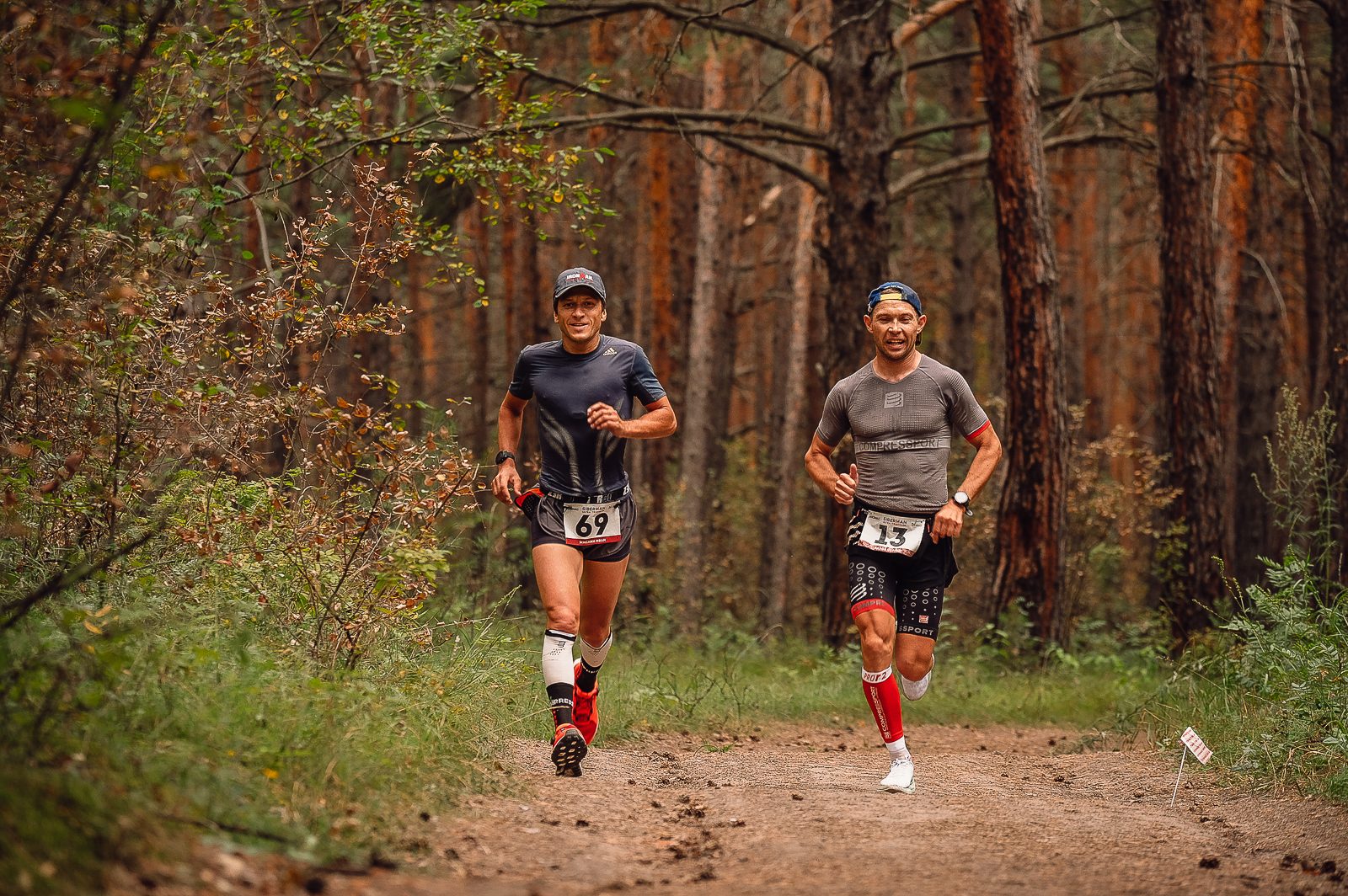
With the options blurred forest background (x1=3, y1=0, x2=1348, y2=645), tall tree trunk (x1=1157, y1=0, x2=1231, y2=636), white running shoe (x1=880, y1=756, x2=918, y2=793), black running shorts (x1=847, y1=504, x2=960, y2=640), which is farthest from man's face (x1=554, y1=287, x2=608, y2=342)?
tall tree trunk (x1=1157, y1=0, x2=1231, y2=636)

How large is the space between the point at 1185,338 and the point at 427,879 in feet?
34.1

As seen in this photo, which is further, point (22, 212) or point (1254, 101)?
point (1254, 101)

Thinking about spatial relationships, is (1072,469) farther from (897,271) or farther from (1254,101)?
(897,271)

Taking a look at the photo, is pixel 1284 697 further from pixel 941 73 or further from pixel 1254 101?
pixel 941 73

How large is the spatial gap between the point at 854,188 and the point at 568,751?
779 cm

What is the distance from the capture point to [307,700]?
4.54 meters

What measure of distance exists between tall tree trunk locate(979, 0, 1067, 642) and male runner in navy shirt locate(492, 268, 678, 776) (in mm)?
5716

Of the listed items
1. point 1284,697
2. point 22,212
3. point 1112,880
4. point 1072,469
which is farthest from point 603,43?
point 1112,880

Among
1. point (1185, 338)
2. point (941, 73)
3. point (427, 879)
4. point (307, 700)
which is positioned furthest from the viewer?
point (941, 73)

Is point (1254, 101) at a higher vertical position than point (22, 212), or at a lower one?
higher

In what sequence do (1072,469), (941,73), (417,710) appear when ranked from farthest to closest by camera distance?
(941,73) < (1072,469) < (417,710)

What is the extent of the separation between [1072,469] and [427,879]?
455 inches

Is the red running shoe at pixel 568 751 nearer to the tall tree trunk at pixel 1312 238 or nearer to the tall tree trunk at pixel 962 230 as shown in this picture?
the tall tree trunk at pixel 1312 238

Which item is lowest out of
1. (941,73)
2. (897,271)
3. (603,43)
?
(897,271)
